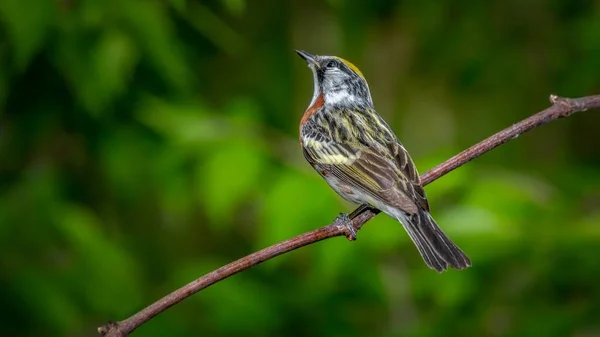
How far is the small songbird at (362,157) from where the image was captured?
156 inches

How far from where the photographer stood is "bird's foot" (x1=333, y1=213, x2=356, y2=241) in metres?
3.33

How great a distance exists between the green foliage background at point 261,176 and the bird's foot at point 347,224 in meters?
0.71

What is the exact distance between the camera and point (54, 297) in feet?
18.5

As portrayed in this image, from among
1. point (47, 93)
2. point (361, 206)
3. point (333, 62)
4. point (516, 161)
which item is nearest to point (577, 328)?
point (361, 206)

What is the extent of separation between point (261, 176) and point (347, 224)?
1.61 metres

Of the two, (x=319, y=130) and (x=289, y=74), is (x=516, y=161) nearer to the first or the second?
(x=289, y=74)

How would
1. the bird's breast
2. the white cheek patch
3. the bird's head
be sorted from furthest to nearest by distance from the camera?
1. the bird's head
2. the bird's breast
3. the white cheek patch

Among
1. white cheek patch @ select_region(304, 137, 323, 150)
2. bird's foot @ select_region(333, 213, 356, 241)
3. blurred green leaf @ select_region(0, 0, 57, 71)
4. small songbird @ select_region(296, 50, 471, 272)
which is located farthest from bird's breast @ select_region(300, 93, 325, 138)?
blurred green leaf @ select_region(0, 0, 57, 71)

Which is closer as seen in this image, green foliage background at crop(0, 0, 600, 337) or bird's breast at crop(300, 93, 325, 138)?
bird's breast at crop(300, 93, 325, 138)

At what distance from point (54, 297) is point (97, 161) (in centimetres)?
102

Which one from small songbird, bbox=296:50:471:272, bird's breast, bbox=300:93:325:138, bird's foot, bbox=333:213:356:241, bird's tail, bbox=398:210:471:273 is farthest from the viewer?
bird's breast, bbox=300:93:325:138

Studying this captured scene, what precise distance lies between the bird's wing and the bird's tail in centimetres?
6

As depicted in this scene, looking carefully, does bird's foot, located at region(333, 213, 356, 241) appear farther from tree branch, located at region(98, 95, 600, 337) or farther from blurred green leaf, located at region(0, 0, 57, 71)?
blurred green leaf, located at region(0, 0, 57, 71)

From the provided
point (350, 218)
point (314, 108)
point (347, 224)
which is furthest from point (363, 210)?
point (314, 108)
